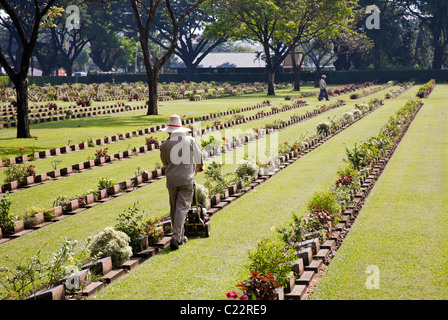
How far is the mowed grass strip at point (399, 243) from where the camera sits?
241 inches

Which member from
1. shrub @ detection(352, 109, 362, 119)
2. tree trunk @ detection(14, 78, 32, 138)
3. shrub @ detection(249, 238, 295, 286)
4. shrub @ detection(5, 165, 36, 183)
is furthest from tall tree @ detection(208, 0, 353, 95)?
shrub @ detection(249, 238, 295, 286)

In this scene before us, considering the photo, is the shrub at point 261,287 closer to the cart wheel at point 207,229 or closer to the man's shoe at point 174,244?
the man's shoe at point 174,244

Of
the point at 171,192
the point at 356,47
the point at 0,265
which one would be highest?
the point at 356,47

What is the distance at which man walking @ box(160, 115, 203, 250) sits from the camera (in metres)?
7.89

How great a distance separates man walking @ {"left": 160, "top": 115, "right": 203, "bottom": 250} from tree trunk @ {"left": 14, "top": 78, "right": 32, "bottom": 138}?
45.5 ft

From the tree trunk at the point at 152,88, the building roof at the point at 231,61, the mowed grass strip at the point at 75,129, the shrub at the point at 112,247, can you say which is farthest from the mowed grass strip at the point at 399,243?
the building roof at the point at 231,61

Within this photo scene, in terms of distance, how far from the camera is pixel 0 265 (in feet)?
24.3

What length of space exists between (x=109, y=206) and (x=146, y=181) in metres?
2.54

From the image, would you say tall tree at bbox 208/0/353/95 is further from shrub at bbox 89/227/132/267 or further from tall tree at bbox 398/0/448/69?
shrub at bbox 89/227/132/267

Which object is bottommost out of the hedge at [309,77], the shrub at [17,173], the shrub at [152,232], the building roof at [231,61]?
the shrub at [152,232]

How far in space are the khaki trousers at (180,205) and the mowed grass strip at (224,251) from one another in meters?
0.29

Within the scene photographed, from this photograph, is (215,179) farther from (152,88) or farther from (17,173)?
(152,88)
